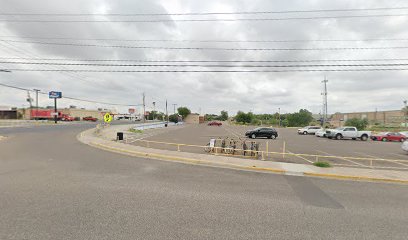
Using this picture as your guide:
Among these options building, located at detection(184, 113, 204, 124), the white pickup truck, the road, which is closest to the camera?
the road

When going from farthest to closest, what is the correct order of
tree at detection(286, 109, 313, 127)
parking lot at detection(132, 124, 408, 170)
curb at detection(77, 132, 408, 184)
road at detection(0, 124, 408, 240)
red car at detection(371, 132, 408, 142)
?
tree at detection(286, 109, 313, 127) < red car at detection(371, 132, 408, 142) < parking lot at detection(132, 124, 408, 170) < curb at detection(77, 132, 408, 184) < road at detection(0, 124, 408, 240)

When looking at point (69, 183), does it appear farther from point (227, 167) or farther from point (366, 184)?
point (366, 184)

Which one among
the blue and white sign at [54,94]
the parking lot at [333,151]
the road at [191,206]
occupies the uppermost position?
the blue and white sign at [54,94]

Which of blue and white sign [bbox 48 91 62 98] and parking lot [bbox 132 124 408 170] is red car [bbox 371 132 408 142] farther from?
blue and white sign [bbox 48 91 62 98]

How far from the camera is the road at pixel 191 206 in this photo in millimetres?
3812

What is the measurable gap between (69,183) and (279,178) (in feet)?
26.0

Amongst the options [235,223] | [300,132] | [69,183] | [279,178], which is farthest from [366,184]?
[300,132]

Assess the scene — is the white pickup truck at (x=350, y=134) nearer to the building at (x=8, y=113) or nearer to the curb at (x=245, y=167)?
the curb at (x=245, y=167)

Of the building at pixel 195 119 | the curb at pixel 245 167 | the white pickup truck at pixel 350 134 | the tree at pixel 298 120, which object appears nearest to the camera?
the curb at pixel 245 167

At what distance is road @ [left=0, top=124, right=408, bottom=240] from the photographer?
381 centimetres

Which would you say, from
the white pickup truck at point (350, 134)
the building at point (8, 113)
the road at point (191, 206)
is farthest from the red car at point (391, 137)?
the building at point (8, 113)

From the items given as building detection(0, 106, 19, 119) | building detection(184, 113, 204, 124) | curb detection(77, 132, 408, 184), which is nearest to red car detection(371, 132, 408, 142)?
curb detection(77, 132, 408, 184)

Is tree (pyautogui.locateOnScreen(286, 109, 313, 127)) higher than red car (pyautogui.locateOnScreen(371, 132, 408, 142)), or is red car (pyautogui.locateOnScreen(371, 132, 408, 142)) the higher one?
tree (pyautogui.locateOnScreen(286, 109, 313, 127))

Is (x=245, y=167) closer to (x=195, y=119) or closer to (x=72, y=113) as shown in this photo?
(x=195, y=119)
